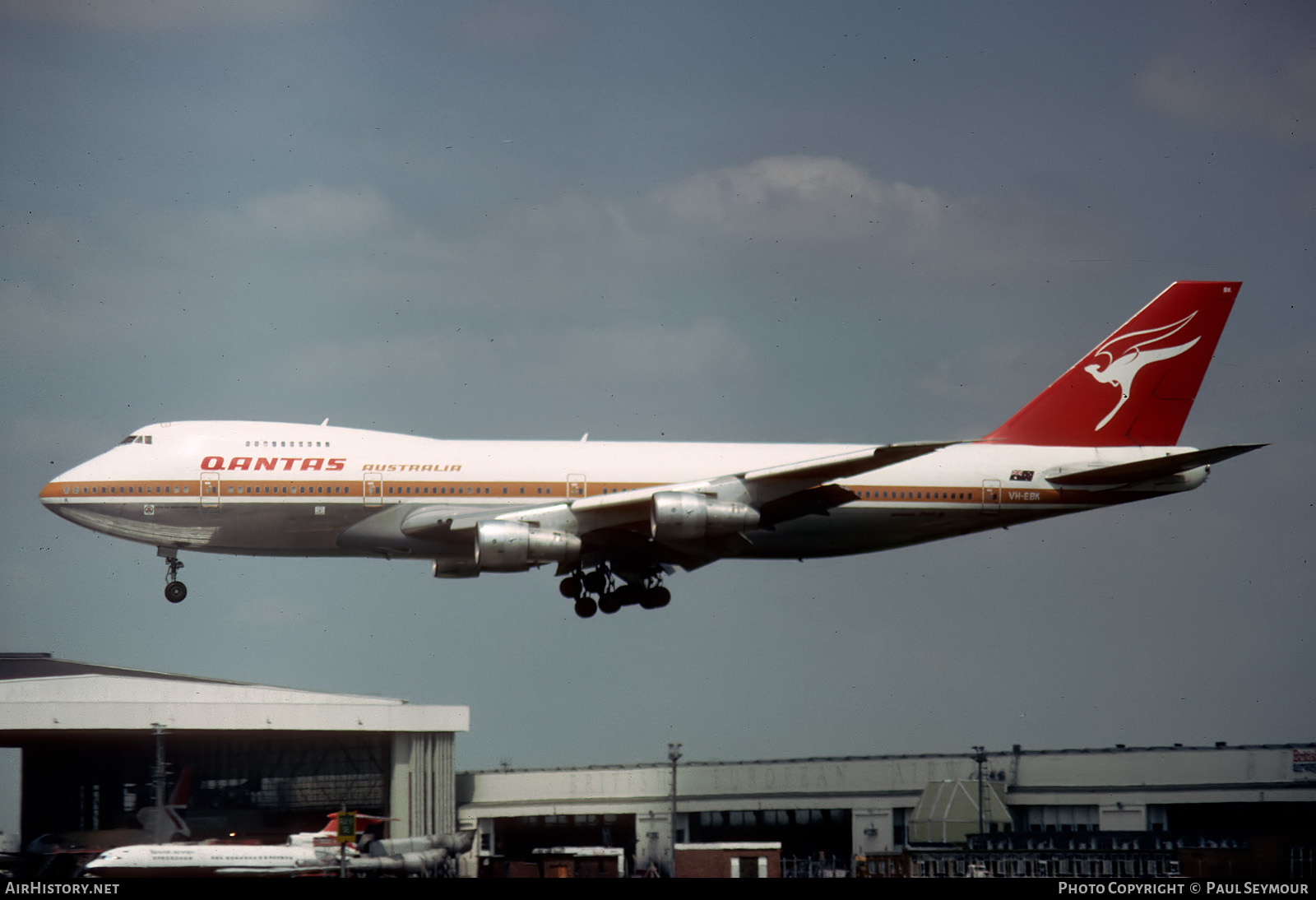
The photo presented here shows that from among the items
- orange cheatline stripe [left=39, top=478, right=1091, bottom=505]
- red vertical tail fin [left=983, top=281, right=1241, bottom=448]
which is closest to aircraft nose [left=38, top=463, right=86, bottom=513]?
orange cheatline stripe [left=39, top=478, right=1091, bottom=505]

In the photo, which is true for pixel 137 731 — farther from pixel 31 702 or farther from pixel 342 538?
pixel 342 538

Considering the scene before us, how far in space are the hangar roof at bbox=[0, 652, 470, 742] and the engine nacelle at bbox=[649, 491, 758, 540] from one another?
3063 centimetres

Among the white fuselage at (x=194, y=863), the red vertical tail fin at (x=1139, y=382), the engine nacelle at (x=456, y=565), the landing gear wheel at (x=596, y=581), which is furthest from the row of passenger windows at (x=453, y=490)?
the red vertical tail fin at (x=1139, y=382)

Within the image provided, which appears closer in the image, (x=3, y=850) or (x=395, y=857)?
(x=395, y=857)

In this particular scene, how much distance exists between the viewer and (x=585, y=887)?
2966 cm

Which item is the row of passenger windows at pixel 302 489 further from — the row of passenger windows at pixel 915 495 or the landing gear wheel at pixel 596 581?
the row of passenger windows at pixel 915 495

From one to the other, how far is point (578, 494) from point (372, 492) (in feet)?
21.6

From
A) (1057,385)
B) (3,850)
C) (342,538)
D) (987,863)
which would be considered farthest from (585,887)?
(3,850)

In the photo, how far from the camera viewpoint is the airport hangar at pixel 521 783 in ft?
194

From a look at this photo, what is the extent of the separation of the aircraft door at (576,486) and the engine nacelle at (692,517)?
9.77 feet

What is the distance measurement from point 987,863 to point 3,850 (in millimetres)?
35659

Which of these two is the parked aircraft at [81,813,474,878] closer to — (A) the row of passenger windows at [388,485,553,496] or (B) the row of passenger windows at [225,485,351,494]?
(B) the row of passenger windows at [225,485,351,494]

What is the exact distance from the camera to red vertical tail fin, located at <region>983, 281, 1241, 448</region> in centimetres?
5406

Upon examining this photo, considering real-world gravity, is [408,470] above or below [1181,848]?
above
